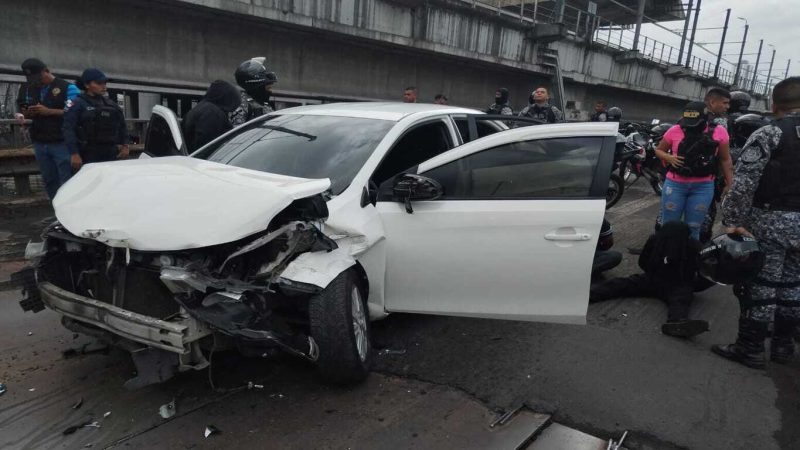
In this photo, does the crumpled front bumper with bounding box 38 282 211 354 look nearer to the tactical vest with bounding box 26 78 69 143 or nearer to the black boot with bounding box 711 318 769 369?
the black boot with bounding box 711 318 769 369

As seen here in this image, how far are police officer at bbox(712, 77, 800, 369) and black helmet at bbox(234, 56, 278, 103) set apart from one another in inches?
168

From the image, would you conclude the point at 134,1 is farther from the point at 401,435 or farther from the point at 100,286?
the point at 401,435

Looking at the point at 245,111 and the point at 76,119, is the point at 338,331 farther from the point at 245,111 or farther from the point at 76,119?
the point at 76,119

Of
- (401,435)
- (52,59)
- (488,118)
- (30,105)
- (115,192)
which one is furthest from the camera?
(52,59)

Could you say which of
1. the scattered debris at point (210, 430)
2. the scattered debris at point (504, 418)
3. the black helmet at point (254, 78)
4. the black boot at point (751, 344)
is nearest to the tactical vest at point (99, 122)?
the black helmet at point (254, 78)

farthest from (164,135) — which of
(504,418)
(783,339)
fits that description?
(783,339)

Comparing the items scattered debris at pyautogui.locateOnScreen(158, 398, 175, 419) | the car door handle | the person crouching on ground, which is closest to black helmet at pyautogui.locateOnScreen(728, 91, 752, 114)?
the person crouching on ground

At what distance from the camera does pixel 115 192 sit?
2.80 m

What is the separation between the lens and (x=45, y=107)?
567 centimetres

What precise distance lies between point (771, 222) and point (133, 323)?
3.83 metres

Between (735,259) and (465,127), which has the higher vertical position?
(465,127)

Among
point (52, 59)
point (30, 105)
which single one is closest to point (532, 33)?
point (52, 59)

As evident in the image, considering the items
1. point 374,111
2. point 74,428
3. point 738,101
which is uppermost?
point 738,101

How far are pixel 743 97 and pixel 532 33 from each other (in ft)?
36.5
